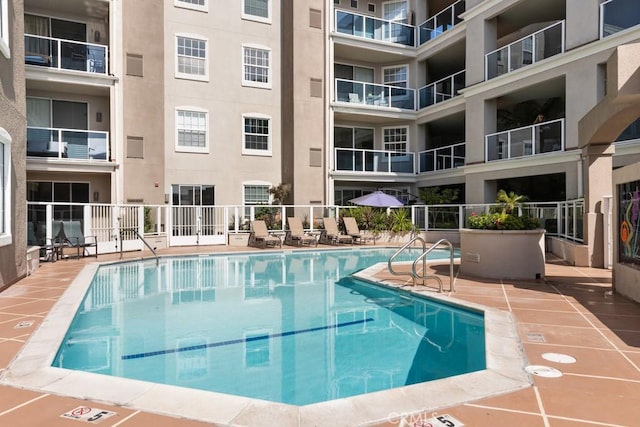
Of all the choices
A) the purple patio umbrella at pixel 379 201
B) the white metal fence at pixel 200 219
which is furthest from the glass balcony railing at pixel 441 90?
the purple patio umbrella at pixel 379 201

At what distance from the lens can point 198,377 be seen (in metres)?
4.61

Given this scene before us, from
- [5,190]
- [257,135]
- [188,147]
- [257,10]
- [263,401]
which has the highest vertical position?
[257,10]

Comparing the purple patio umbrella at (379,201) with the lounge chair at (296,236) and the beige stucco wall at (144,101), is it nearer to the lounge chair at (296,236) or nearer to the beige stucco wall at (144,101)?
the lounge chair at (296,236)

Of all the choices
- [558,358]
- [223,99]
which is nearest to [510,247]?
[558,358]

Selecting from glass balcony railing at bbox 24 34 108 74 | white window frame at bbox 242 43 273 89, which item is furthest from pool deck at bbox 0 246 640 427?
white window frame at bbox 242 43 273 89

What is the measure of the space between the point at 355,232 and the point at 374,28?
11.1 meters

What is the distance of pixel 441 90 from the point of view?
2189cm

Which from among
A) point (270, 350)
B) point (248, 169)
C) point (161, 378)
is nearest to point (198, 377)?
point (161, 378)

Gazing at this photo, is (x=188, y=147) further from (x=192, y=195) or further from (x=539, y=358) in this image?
(x=539, y=358)

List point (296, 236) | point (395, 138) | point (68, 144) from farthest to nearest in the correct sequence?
point (395, 138) → point (296, 236) → point (68, 144)

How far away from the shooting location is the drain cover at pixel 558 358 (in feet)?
13.9

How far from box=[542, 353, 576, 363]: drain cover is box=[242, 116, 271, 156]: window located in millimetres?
17593

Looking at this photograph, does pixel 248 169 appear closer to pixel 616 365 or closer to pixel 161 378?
pixel 161 378

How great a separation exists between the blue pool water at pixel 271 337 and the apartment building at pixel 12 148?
1.61m
